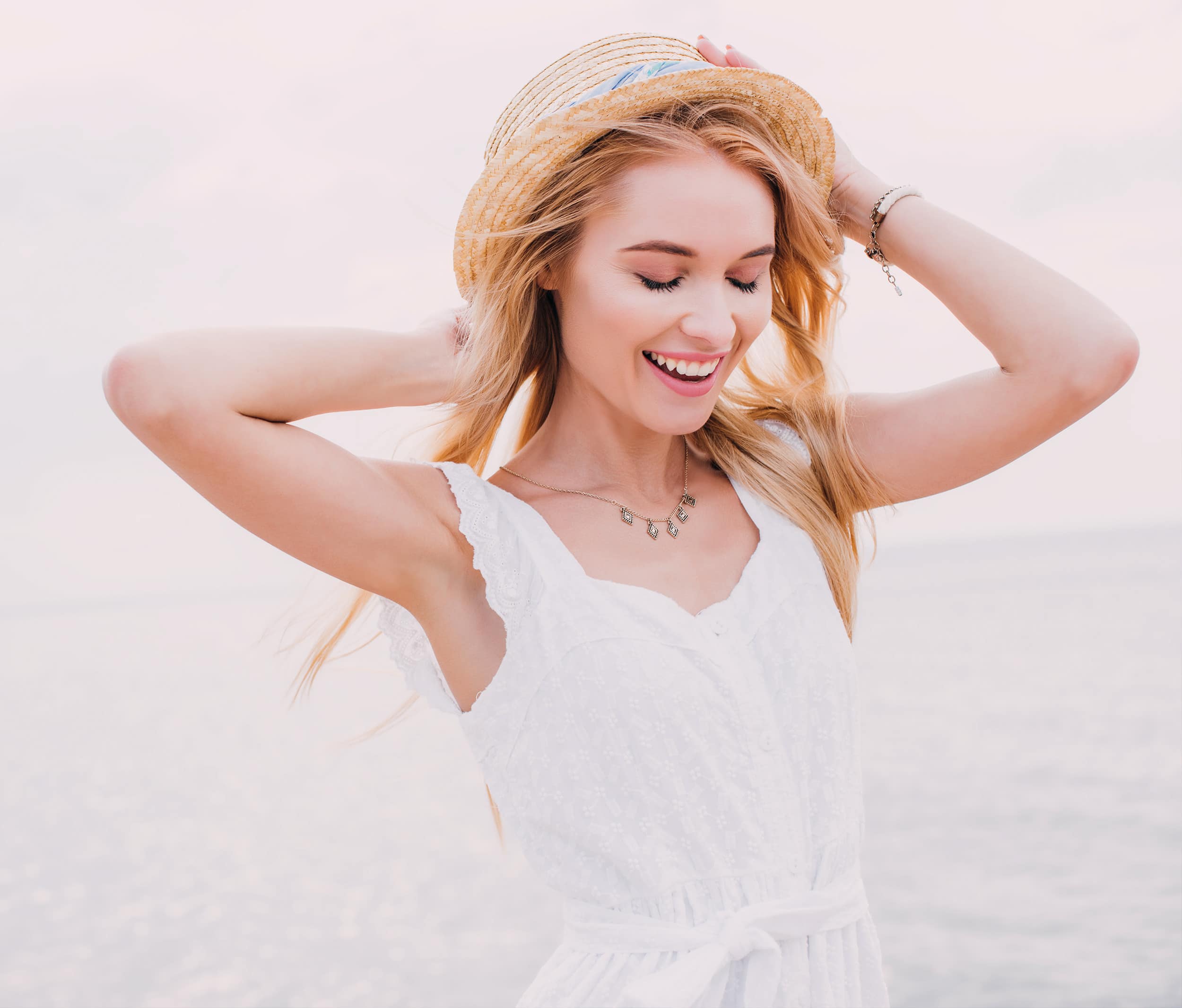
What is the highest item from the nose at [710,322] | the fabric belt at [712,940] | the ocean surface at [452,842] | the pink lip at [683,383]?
the nose at [710,322]

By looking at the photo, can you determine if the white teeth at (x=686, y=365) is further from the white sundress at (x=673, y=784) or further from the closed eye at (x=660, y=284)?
the white sundress at (x=673, y=784)

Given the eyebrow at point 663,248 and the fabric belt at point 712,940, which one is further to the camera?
the eyebrow at point 663,248

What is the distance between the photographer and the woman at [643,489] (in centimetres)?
168

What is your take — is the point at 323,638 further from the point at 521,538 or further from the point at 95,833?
the point at 95,833

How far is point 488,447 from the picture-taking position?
2.14 m

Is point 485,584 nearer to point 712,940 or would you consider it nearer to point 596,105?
point 712,940

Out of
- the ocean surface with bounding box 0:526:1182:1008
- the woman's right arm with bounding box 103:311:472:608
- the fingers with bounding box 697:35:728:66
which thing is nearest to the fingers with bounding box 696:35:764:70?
the fingers with bounding box 697:35:728:66

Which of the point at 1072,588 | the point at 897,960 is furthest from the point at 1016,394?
the point at 1072,588

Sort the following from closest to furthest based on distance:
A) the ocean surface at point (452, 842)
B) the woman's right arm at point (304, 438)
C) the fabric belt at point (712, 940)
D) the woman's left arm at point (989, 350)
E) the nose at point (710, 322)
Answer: the woman's right arm at point (304, 438) → the fabric belt at point (712, 940) → the nose at point (710, 322) → the woman's left arm at point (989, 350) → the ocean surface at point (452, 842)

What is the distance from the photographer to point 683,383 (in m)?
1.82

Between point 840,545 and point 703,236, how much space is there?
0.66 meters

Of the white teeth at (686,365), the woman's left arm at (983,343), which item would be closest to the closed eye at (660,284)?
the white teeth at (686,365)

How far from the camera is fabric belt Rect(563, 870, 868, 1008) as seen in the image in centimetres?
163

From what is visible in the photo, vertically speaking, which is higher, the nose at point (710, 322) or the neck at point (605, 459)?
the nose at point (710, 322)
